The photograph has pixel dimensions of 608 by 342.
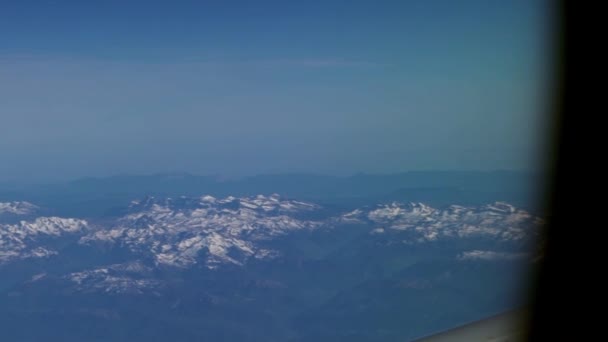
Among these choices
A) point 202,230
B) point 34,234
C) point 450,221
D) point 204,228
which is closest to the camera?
point 450,221

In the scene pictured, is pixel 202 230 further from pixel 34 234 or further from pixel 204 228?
pixel 34 234

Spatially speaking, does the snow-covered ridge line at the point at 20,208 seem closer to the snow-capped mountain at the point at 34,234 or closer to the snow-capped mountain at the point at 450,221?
the snow-capped mountain at the point at 34,234

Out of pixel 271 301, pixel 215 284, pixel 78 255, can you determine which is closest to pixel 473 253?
pixel 271 301

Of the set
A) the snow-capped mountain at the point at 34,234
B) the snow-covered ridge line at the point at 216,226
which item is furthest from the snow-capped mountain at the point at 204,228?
the snow-capped mountain at the point at 34,234

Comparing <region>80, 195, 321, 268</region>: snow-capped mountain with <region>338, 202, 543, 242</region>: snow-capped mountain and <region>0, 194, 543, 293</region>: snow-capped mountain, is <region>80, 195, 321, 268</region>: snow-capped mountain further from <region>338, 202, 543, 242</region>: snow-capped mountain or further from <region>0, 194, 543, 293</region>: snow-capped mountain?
<region>338, 202, 543, 242</region>: snow-capped mountain

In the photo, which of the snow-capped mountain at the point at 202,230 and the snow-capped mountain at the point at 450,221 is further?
the snow-capped mountain at the point at 202,230

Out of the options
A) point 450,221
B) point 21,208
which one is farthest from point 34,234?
point 450,221

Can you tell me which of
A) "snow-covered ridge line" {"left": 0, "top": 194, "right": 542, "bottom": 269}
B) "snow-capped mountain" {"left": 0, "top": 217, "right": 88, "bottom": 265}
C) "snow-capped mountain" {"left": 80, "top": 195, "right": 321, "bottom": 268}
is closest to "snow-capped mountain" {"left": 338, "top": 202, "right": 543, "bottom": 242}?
"snow-covered ridge line" {"left": 0, "top": 194, "right": 542, "bottom": 269}

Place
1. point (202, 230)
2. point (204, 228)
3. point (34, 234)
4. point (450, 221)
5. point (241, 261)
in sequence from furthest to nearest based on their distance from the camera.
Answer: point (241, 261) < point (202, 230) < point (204, 228) < point (34, 234) < point (450, 221)

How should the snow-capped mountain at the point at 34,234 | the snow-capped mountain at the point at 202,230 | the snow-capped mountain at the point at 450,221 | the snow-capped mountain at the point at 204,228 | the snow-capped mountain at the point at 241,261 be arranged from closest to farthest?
the snow-capped mountain at the point at 450,221, the snow-capped mountain at the point at 34,234, the snow-capped mountain at the point at 241,261, the snow-capped mountain at the point at 202,230, the snow-capped mountain at the point at 204,228

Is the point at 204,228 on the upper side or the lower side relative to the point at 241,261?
upper

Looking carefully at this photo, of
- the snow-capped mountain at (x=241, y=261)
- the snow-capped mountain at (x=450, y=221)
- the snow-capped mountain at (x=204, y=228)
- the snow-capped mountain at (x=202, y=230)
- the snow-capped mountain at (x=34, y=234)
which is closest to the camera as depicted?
the snow-capped mountain at (x=450, y=221)
